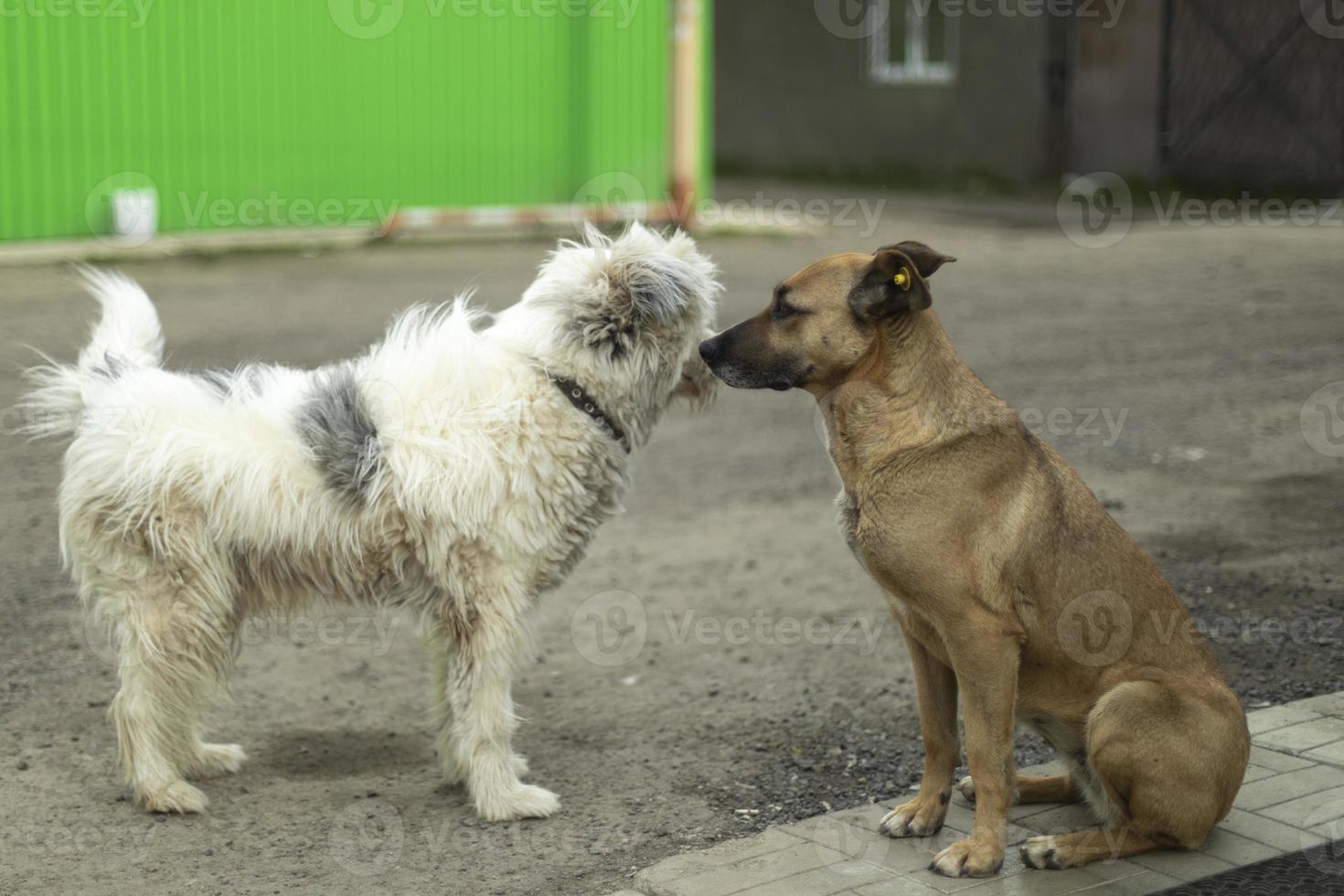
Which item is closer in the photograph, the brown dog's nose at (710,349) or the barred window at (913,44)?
the brown dog's nose at (710,349)

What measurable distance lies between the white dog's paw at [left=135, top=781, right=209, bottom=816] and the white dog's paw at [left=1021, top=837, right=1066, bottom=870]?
2.60 meters

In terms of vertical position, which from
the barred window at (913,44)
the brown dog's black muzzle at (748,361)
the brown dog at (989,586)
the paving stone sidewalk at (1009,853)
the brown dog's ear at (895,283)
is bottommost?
the paving stone sidewalk at (1009,853)

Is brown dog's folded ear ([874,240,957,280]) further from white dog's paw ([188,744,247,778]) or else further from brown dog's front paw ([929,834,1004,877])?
white dog's paw ([188,744,247,778])

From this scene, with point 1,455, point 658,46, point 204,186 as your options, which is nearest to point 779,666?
point 1,455

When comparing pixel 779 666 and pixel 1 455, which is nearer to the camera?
pixel 779 666

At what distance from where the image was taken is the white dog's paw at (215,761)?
16.8ft

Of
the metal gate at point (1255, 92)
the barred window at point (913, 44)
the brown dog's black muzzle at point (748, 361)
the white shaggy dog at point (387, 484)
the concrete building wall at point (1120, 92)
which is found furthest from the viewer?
the barred window at point (913, 44)

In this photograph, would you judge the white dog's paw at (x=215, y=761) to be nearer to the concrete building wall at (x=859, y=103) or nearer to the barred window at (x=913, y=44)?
the concrete building wall at (x=859, y=103)

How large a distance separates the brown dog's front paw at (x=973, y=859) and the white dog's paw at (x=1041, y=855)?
8 cm

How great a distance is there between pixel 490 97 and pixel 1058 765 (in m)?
12.9

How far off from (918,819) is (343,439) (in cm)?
213

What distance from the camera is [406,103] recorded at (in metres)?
16.0

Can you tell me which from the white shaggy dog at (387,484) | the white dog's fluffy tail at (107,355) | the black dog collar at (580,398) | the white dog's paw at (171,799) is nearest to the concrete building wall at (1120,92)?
the white shaggy dog at (387,484)

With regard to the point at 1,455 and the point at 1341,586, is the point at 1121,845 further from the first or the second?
the point at 1,455
